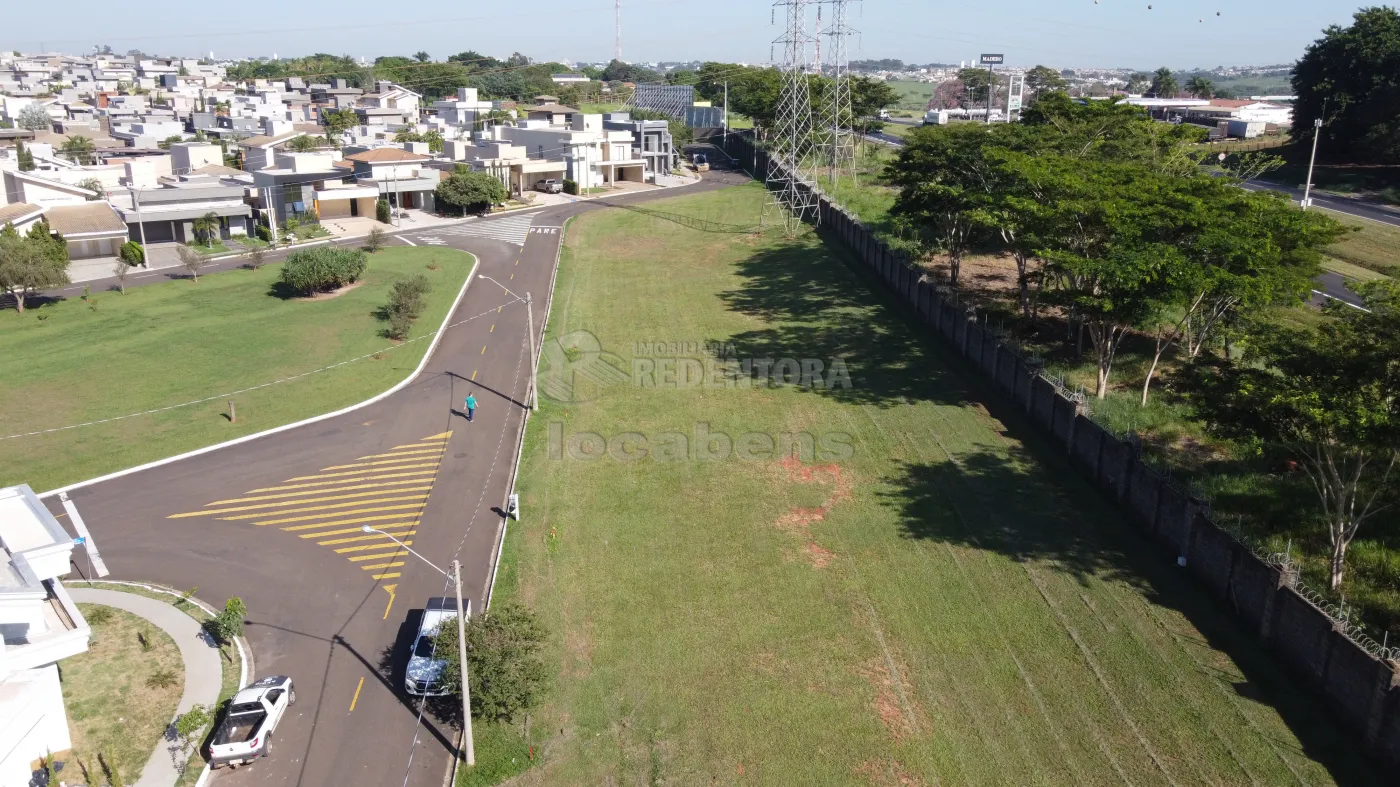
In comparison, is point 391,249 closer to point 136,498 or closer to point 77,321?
point 77,321

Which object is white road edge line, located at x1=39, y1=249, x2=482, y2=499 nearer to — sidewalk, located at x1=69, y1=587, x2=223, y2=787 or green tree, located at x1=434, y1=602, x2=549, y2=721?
sidewalk, located at x1=69, y1=587, x2=223, y2=787

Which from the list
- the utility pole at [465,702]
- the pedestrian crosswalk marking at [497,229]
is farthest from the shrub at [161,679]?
the pedestrian crosswalk marking at [497,229]

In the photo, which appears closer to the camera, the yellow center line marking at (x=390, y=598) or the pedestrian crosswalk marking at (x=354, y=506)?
the yellow center line marking at (x=390, y=598)

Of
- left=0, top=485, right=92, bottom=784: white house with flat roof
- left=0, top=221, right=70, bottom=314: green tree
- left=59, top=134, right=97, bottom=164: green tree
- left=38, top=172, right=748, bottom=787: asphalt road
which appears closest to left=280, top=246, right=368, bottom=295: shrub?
left=0, top=221, right=70, bottom=314: green tree

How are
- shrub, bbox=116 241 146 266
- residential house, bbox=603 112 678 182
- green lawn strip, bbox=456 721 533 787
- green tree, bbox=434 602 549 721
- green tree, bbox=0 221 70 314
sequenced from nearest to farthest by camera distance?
green lawn strip, bbox=456 721 533 787 → green tree, bbox=434 602 549 721 → green tree, bbox=0 221 70 314 → shrub, bbox=116 241 146 266 → residential house, bbox=603 112 678 182

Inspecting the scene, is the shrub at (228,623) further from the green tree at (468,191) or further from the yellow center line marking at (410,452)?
the green tree at (468,191)
